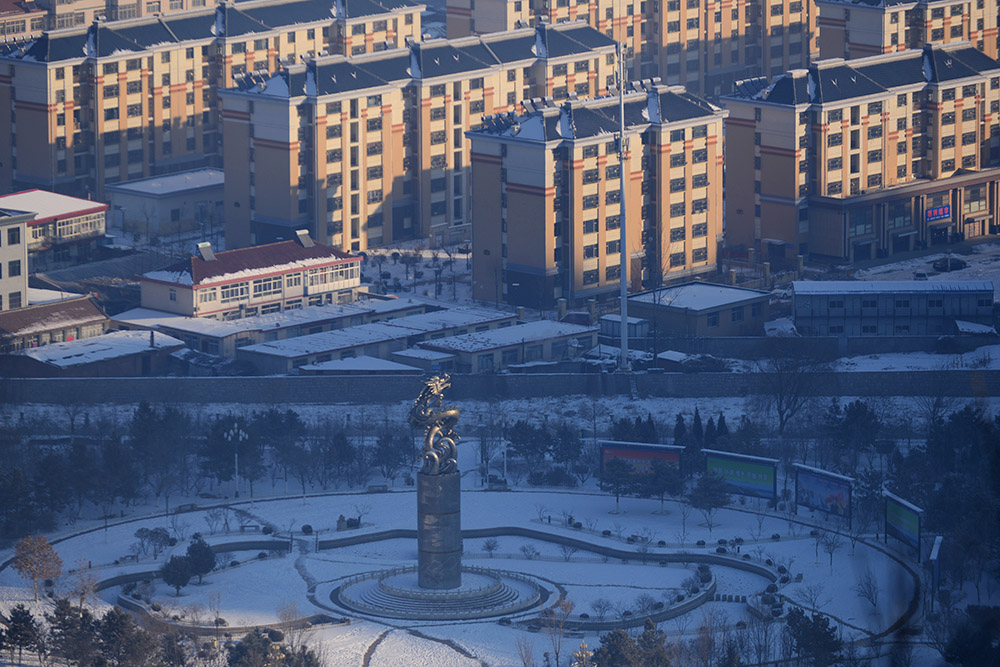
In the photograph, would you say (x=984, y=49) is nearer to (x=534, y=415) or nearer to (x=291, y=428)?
(x=534, y=415)

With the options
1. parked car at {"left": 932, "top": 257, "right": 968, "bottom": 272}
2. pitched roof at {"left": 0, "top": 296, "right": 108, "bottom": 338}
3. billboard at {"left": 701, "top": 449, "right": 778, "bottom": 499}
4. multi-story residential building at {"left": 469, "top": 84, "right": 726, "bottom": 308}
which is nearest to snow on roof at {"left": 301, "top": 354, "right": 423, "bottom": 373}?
pitched roof at {"left": 0, "top": 296, "right": 108, "bottom": 338}

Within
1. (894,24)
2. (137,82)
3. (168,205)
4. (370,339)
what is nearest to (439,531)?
(370,339)

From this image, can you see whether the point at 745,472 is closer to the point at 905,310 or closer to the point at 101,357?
the point at 905,310

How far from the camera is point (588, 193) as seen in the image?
126625 millimetres

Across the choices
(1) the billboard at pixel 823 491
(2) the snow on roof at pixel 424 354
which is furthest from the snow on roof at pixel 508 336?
(1) the billboard at pixel 823 491

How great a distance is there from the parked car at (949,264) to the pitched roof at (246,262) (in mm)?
31395

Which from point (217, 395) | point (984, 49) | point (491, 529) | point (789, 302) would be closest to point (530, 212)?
point (789, 302)

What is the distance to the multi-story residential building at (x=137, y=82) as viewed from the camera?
14675 cm

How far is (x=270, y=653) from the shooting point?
80875 mm

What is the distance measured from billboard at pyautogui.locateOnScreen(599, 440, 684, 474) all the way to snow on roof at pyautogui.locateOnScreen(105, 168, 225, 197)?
155ft

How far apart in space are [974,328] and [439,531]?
39.3 m

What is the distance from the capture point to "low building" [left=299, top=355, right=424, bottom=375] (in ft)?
369

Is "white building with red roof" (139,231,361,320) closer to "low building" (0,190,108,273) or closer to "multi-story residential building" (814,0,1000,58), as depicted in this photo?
"low building" (0,190,108,273)

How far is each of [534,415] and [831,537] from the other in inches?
768
